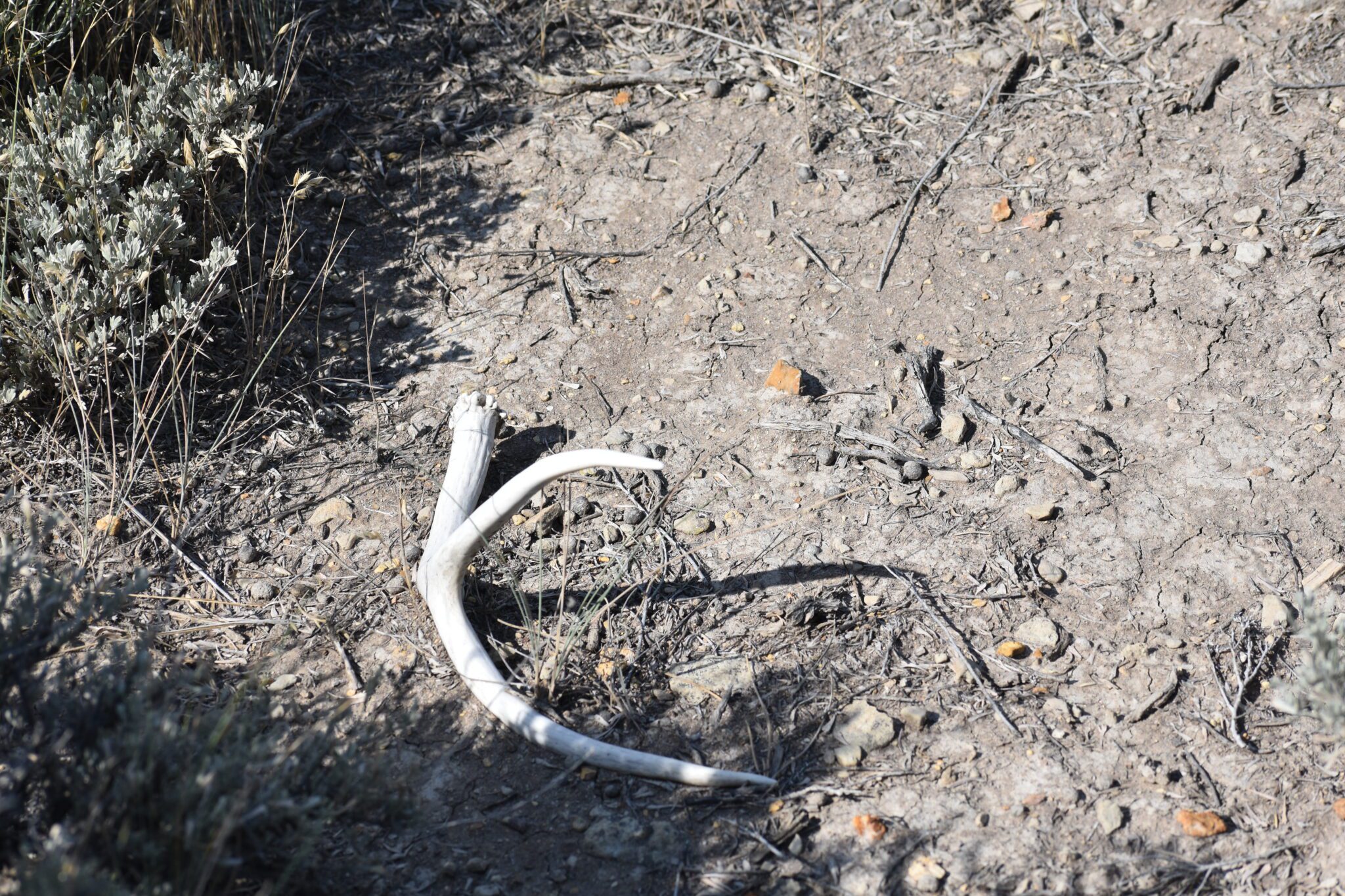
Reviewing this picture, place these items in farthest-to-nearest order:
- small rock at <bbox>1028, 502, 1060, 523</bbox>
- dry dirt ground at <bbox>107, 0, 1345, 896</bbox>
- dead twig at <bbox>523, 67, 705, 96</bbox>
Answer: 1. dead twig at <bbox>523, 67, 705, 96</bbox>
2. small rock at <bbox>1028, 502, 1060, 523</bbox>
3. dry dirt ground at <bbox>107, 0, 1345, 896</bbox>

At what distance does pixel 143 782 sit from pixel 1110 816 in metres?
2.10

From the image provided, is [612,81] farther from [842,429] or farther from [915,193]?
[842,429]

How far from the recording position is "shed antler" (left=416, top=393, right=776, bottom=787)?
2.56 metres

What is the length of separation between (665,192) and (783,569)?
1.89 metres

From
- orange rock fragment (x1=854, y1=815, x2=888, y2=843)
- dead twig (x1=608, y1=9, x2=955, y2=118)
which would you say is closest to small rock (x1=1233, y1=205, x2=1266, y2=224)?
dead twig (x1=608, y1=9, x2=955, y2=118)

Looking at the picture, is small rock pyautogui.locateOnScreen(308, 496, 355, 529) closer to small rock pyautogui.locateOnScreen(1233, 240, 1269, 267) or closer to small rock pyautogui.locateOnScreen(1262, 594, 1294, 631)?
small rock pyautogui.locateOnScreen(1262, 594, 1294, 631)

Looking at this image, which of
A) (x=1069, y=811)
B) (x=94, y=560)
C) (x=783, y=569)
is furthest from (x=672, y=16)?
(x=1069, y=811)

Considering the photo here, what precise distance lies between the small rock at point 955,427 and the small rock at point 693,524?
2.68 ft

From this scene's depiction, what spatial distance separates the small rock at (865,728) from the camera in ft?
8.66

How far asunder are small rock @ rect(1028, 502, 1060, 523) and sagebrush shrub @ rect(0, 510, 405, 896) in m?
1.94

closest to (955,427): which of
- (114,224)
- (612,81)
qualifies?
(612,81)

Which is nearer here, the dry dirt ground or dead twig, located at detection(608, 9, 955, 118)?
the dry dirt ground

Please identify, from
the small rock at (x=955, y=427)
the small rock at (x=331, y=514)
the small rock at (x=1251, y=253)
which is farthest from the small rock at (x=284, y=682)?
the small rock at (x=1251, y=253)

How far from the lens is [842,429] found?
339 cm
